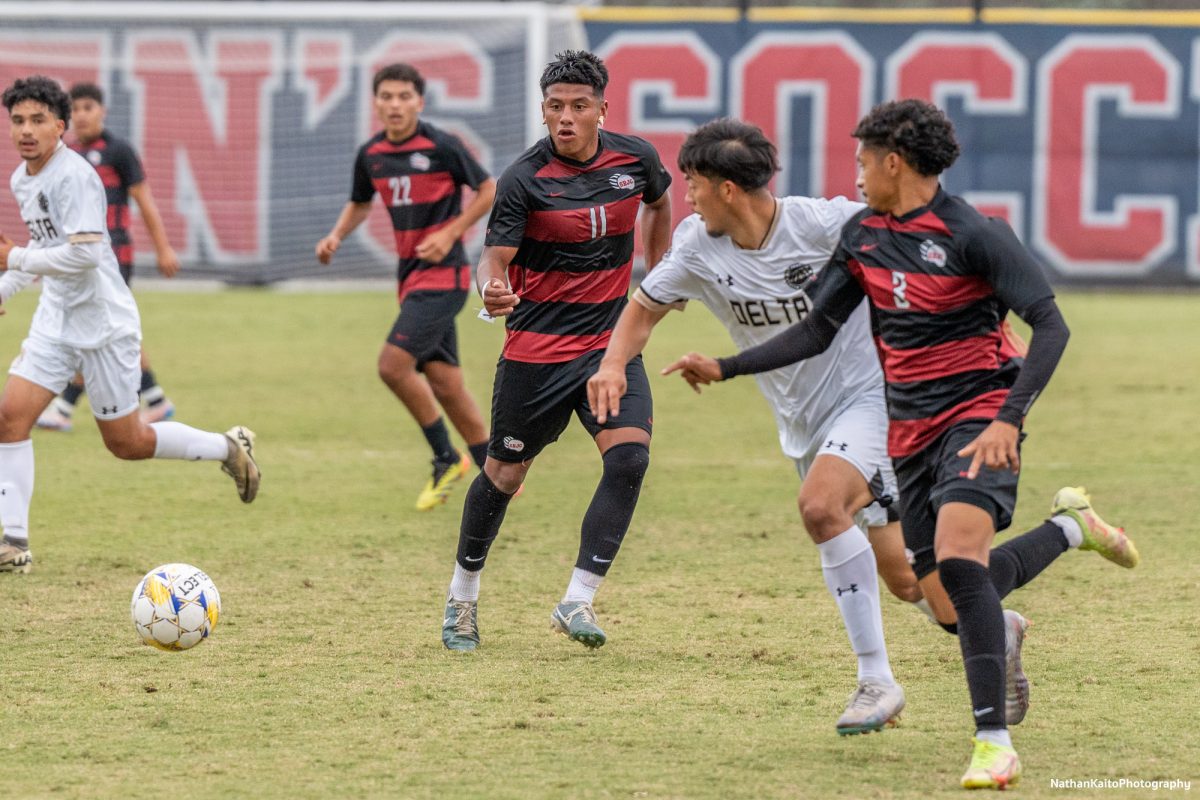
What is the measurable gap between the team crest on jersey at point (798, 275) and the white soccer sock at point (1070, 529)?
3.76 ft

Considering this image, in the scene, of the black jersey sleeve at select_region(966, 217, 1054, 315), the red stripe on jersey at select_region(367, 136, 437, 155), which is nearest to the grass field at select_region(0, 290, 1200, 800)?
the black jersey sleeve at select_region(966, 217, 1054, 315)

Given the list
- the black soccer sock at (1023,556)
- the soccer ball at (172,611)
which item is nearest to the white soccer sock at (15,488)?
the soccer ball at (172,611)

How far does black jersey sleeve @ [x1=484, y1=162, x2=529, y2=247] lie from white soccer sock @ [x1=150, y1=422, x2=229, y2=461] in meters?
2.47

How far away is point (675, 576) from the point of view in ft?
24.0

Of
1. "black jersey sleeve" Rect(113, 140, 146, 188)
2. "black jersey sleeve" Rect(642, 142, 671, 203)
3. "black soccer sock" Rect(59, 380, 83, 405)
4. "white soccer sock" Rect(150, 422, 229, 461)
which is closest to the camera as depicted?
"black jersey sleeve" Rect(642, 142, 671, 203)

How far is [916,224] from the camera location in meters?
4.70

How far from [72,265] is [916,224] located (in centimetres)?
395

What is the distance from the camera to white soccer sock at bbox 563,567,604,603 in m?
5.91

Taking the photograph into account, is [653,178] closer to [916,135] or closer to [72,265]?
[916,135]

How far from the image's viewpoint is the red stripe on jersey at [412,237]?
30.6ft

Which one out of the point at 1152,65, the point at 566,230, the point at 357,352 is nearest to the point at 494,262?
the point at 566,230

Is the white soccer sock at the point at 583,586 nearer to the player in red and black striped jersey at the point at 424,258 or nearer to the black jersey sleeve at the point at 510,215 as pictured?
the black jersey sleeve at the point at 510,215

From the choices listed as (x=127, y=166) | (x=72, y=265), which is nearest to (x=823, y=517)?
(x=72, y=265)

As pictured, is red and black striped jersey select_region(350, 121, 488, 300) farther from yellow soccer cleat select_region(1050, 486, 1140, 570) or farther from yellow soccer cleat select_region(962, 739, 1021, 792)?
yellow soccer cleat select_region(962, 739, 1021, 792)
